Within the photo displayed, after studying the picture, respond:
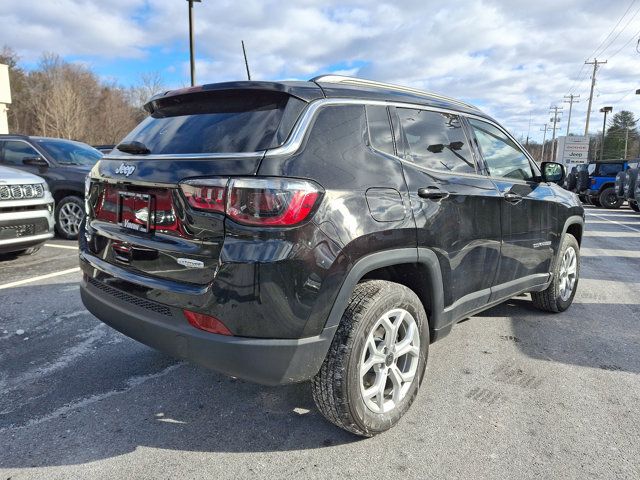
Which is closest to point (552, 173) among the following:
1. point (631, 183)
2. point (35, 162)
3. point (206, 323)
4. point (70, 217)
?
point (206, 323)

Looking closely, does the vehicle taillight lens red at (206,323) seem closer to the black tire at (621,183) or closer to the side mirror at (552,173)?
the side mirror at (552,173)

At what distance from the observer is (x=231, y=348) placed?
2.13m

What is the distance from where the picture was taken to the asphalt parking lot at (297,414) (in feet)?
7.72

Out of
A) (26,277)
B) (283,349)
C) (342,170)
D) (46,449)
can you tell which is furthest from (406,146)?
(26,277)

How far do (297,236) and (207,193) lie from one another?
47cm

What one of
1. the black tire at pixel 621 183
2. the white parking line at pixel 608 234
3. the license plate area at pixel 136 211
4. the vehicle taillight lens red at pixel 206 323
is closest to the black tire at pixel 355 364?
the vehicle taillight lens red at pixel 206 323

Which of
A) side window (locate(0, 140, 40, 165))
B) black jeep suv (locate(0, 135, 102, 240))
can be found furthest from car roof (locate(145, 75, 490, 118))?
side window (locate(0, 140, 40, 165))

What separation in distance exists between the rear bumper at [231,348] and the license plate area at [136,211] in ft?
1.28

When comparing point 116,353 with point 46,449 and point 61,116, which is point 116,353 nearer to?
point 46,449

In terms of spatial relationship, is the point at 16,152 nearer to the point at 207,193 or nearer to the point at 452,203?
the point at 207,193

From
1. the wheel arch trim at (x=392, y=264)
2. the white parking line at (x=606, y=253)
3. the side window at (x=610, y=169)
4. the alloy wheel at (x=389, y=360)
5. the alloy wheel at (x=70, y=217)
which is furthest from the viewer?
the side window at (x=610, y=169)

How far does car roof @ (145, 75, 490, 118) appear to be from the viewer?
2.42 meters

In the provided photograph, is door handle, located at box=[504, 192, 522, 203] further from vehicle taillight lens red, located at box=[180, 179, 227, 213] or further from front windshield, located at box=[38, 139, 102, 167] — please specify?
front windshield, located at box=[38, 139, 102, 167]

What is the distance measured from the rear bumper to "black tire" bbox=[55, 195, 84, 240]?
625cm
